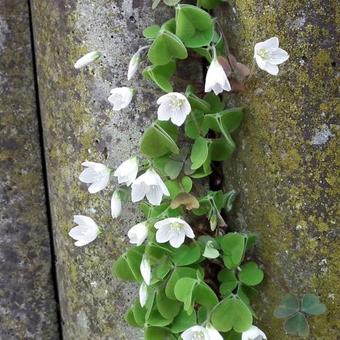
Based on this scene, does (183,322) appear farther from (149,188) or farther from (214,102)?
(214,102)

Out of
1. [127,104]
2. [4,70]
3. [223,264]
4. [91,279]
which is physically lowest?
[91,279]

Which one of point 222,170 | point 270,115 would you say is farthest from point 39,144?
point 270,115

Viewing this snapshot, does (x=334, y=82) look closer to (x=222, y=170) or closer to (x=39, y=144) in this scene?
(x=222, y=170)

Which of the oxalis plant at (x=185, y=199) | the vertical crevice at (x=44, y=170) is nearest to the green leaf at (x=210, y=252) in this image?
the oxalis plant at (x=185, y=199)

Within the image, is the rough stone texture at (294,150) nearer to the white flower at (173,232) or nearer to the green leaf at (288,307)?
the green leaf at (288,307)

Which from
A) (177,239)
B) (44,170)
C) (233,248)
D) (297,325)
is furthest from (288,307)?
(44,170)

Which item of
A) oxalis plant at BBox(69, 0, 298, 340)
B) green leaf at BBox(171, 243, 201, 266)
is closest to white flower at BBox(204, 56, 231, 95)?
oxalis plant at BBox(69, 0, 298, 340)
